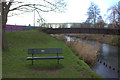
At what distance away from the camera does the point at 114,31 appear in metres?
24.7

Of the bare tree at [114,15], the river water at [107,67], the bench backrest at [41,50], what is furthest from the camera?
the bare tree at [114,15]

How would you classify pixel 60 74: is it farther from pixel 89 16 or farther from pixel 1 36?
pixel 89 16

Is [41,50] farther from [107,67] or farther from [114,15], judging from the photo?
[114,15]

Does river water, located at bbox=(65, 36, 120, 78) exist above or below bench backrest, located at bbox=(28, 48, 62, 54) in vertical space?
below

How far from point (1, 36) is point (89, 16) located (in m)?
38.0

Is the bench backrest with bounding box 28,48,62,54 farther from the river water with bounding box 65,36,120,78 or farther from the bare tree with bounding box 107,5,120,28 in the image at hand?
the bare tree with bounding box 107,5,120,28

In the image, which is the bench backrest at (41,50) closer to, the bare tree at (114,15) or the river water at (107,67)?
the river water at (107,67)

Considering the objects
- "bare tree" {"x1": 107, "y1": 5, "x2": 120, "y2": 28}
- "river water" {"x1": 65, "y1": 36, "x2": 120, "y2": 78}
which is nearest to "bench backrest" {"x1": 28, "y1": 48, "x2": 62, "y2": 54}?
"river water" {"x1": 65, "y1": 36, "x2": 120, "y2": 78}

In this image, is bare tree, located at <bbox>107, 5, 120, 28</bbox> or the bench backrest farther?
bare tree, located at <bbox>107, 5, 120, 28</bbox>

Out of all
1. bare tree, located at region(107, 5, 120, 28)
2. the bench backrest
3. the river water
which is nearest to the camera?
the bench backrest

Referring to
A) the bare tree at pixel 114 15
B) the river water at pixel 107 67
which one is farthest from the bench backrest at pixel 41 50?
the bare tree at pixel 114 15

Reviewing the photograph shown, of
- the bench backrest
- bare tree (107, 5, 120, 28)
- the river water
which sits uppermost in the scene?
bare tree (107, 5, 120, 28)

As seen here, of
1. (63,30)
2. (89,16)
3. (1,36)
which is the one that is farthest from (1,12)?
(89,16)

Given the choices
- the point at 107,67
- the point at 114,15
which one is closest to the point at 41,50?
the point at 107,67
